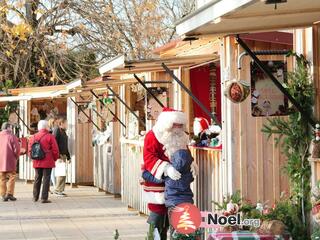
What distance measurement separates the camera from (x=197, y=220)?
5.92 meters

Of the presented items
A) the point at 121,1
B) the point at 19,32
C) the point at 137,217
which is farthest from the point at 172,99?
the point at 121,1

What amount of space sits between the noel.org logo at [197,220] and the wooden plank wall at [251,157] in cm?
159

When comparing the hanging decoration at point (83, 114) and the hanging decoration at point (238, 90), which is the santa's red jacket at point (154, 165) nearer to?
the hanging decoration at point (238, 90)

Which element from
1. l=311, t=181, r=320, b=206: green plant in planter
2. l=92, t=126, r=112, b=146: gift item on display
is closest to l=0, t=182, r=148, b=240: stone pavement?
l=92, t=126, r=112, b=146: gift item on display

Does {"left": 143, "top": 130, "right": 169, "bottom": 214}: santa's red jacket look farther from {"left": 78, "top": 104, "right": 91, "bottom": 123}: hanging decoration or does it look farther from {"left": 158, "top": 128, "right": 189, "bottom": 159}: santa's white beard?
{"left": 78, "top": 104, "right": 91, "bottom": 123}: hanging decoration

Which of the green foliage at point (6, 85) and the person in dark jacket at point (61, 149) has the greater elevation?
the green foliage at point (6, 85)

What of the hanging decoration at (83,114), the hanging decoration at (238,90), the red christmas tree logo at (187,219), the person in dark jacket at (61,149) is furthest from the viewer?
the hanging decoration at (83,114)

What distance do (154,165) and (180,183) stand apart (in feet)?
1.22

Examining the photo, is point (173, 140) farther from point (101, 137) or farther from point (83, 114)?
point (83, 114)

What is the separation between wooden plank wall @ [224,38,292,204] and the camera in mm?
7676

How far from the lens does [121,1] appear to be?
21.0 meters

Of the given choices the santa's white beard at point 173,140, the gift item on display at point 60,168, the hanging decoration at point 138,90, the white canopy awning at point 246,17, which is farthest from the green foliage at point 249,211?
the gift item on display at point 60,168

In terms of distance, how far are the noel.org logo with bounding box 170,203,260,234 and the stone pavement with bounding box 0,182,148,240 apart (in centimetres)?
397

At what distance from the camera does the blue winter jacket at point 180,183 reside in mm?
7227
